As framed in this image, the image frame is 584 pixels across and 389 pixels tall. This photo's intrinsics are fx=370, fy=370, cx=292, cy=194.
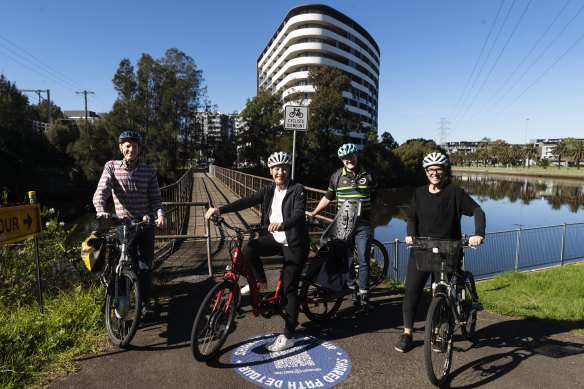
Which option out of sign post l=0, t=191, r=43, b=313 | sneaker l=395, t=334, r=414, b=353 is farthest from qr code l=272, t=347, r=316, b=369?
sign post l=0, t=191, r=43, b=313

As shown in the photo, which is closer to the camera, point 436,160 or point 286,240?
point 436,160

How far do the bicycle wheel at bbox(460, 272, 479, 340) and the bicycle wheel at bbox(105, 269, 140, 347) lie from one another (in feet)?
9.87

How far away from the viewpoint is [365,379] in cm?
299

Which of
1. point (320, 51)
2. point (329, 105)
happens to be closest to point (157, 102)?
point (329, 105)

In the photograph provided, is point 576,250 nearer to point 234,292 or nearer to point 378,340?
point 378,340

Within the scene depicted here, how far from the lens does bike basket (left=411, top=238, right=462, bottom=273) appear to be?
3.02 meters

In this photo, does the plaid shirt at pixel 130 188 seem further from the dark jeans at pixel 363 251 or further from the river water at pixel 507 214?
the river water at pixel 507 214

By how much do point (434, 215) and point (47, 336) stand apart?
3.68 metres

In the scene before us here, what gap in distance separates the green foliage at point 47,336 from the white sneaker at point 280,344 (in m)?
1.58

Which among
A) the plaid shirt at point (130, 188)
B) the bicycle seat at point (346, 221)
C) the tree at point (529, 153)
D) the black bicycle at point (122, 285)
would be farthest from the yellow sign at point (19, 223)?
the tree at point (529, 153)

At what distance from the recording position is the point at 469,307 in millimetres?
3490

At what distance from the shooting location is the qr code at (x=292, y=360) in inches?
126

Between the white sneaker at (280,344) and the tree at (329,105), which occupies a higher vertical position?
the tree at (329,105)

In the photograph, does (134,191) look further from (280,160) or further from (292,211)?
(292,211)
